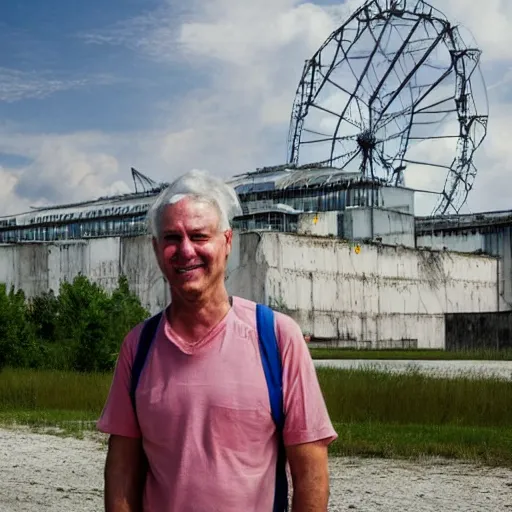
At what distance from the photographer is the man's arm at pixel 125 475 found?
338cm

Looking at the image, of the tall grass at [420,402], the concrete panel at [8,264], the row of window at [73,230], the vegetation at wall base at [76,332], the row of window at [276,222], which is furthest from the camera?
the row of window at [73,230]

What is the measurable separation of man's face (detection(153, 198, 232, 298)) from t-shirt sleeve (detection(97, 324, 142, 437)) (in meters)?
0.23

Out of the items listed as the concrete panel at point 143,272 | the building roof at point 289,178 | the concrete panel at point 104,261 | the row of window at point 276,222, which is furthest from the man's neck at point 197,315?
the building roof at point 289,178

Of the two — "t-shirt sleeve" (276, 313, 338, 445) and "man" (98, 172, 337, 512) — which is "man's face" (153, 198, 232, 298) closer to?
"man" (98, 172, 337, 512)

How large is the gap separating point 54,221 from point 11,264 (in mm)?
23925

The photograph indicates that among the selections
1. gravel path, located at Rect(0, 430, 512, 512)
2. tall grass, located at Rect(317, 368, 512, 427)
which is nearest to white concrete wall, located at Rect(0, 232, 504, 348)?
tall grass, located at Rect(317, 368, 512, 427)

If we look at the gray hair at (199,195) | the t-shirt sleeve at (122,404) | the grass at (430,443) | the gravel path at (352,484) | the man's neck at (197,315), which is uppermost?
the gray hair at (199,195)

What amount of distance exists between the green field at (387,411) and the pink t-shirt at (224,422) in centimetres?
920

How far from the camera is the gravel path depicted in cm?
918

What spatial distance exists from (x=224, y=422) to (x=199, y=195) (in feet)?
2.49

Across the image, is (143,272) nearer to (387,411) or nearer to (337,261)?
(337,261)

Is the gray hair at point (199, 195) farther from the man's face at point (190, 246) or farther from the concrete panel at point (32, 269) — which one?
the concrete panel at point (32, 269)

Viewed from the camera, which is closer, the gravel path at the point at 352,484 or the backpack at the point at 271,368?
the backpack at the point at 271,368

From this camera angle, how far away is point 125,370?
3.39 m
